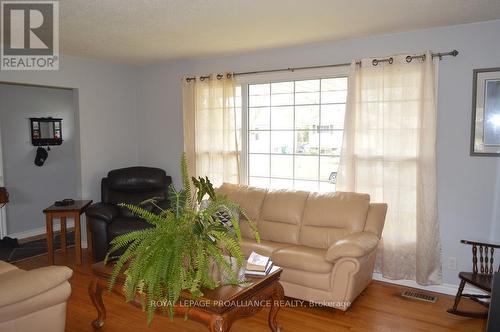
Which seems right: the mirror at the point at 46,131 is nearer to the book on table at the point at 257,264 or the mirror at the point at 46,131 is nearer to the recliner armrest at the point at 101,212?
the recliner armrest at the point at 101,212

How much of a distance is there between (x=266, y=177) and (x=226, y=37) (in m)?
1.70

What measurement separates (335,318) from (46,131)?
4766 mm

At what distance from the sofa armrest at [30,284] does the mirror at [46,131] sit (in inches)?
150

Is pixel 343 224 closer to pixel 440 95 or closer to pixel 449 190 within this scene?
pixel 449 190

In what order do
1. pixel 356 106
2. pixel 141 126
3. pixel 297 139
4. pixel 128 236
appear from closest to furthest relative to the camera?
pixel 128 236 → pixel 356 106 → pixel 297 139 → pixel 141 126

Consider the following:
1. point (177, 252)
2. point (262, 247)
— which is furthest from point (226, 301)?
point (262, 247)

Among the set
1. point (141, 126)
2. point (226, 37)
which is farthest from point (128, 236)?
point (141, 126)

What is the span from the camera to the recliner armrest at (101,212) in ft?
14.0

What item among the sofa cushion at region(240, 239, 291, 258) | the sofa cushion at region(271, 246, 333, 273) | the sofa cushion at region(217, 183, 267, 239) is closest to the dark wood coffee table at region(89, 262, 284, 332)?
the sofa cushion at region(271, 246, 333, 273)

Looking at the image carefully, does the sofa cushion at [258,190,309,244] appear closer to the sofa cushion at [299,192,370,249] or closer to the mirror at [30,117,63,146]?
the sofa cushion at [299,192,370,249]

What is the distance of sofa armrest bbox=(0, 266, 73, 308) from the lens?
2031mm

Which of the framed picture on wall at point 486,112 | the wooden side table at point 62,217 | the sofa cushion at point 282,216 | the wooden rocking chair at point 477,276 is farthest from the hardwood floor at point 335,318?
the framed picture on wall at point 486,112

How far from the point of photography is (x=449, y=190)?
3553 mm

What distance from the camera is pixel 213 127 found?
4730 mm
